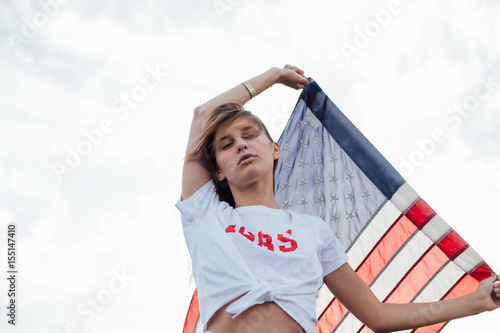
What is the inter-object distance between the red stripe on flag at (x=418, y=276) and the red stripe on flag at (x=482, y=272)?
0.79 ft

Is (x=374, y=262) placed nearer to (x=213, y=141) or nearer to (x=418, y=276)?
(x=418, y=276)

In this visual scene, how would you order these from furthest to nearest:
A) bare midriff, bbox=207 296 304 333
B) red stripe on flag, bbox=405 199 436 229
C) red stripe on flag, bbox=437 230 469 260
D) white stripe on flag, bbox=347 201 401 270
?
white stripe on flag, bbox=347 201 401 270 < red stripe on flag, bbox=405 199 436 229 < red stripe on flag, bbox=437 230 469 260 < bare midriff, bbox=207 296 304 333

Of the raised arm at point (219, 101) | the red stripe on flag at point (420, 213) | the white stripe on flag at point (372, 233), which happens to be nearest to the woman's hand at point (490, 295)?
the red stripe on flag at point (420, 213)

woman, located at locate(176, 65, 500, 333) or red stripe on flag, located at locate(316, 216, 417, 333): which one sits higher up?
woman, located at locate(176, 65, 500, 333)

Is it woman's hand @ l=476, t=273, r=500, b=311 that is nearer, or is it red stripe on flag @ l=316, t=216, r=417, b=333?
woman's hand @ l=476, t=273, r=500, b=311

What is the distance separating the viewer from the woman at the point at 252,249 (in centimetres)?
260

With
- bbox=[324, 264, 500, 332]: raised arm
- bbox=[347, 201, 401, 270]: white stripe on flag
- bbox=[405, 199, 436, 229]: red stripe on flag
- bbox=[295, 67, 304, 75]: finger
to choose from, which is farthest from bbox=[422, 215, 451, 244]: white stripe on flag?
bbox=[295, 67, 304, 75]: finger

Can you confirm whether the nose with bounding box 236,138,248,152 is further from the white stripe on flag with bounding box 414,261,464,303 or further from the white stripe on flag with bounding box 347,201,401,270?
the white stripe on flag with bounding box 414,261,464,303

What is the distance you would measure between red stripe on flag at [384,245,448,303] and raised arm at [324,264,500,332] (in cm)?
51

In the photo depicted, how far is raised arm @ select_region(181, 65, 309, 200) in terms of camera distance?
326 cm

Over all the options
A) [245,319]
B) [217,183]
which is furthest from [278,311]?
[217,183]

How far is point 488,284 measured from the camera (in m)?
3.12

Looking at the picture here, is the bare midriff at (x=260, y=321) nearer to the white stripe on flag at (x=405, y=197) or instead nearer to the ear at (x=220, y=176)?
the ear at (x=220, y=176)

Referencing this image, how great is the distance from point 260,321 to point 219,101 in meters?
1.75
